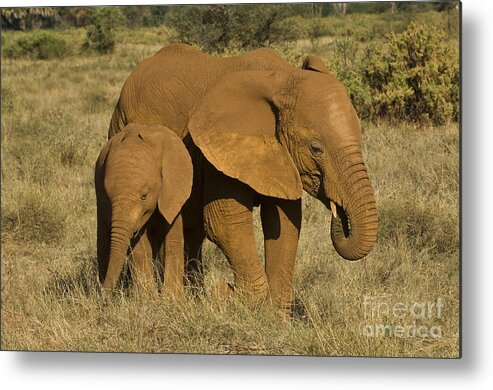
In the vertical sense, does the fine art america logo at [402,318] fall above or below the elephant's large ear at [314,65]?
below

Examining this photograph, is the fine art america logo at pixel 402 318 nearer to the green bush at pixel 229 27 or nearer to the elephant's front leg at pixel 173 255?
the elephant's front leg at pixel 173 255

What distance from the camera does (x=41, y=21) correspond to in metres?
10.1

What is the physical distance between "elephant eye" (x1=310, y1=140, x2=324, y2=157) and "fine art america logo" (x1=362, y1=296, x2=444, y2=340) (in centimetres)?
102

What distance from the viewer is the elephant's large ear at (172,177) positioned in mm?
6348

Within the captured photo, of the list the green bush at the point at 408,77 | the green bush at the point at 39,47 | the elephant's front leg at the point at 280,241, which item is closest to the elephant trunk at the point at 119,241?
the elephant's front leg at the point at 280,241

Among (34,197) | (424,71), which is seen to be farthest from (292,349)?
(424,71)

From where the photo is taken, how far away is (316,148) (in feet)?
19.9

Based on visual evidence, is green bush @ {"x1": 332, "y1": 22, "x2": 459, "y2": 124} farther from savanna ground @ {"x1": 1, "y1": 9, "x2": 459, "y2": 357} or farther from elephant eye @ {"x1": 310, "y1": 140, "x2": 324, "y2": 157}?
elephant eye @ {"x1": 310, "y1": 140, "x2": 324, "y2": 157}

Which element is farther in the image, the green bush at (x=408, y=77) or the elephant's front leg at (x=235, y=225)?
the green bush at (x=408, y=77)

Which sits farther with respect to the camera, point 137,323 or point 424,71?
point 424,71

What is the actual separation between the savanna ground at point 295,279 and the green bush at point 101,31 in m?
1.06

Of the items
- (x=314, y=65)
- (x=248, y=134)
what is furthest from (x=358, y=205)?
(x=314, y=65)

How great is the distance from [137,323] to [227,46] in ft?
15.7

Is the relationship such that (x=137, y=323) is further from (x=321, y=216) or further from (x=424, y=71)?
(x=424, y=71)
